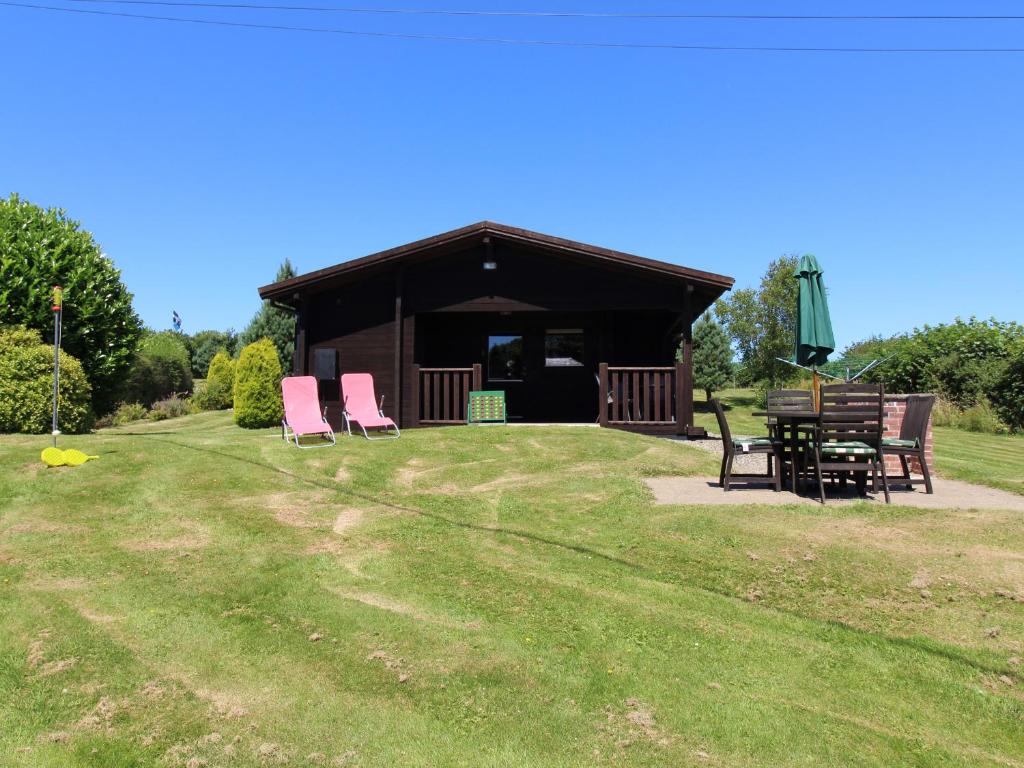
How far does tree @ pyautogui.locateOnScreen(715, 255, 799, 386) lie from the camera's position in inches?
939

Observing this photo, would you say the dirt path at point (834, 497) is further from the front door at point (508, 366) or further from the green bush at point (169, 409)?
the green bush at point (169, 409)

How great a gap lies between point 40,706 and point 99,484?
13.8 ft

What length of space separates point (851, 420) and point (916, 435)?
1.26 m

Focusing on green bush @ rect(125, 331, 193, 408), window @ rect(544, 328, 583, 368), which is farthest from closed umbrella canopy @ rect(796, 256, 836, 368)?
green bush @ rect(125, 331, 193, 408)

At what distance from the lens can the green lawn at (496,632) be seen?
7.68ft

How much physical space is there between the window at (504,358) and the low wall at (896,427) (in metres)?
7.97

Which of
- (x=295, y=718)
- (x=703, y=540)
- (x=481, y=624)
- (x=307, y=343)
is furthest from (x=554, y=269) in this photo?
(x=295, y=718)

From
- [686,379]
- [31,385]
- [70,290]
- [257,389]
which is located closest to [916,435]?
[686,379]

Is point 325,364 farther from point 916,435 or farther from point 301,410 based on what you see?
point 916,435

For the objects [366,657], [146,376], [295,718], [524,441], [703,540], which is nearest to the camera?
[295,718]

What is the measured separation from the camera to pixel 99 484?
617 cm

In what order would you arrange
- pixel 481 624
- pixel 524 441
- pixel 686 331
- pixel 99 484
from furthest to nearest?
pixel 686 331
pixel 524 441
pixel 99 484
pixel 481 624

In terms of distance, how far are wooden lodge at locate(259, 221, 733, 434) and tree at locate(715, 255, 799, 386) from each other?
462 inches

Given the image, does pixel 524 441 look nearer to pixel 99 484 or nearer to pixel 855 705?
pixel 99 484
